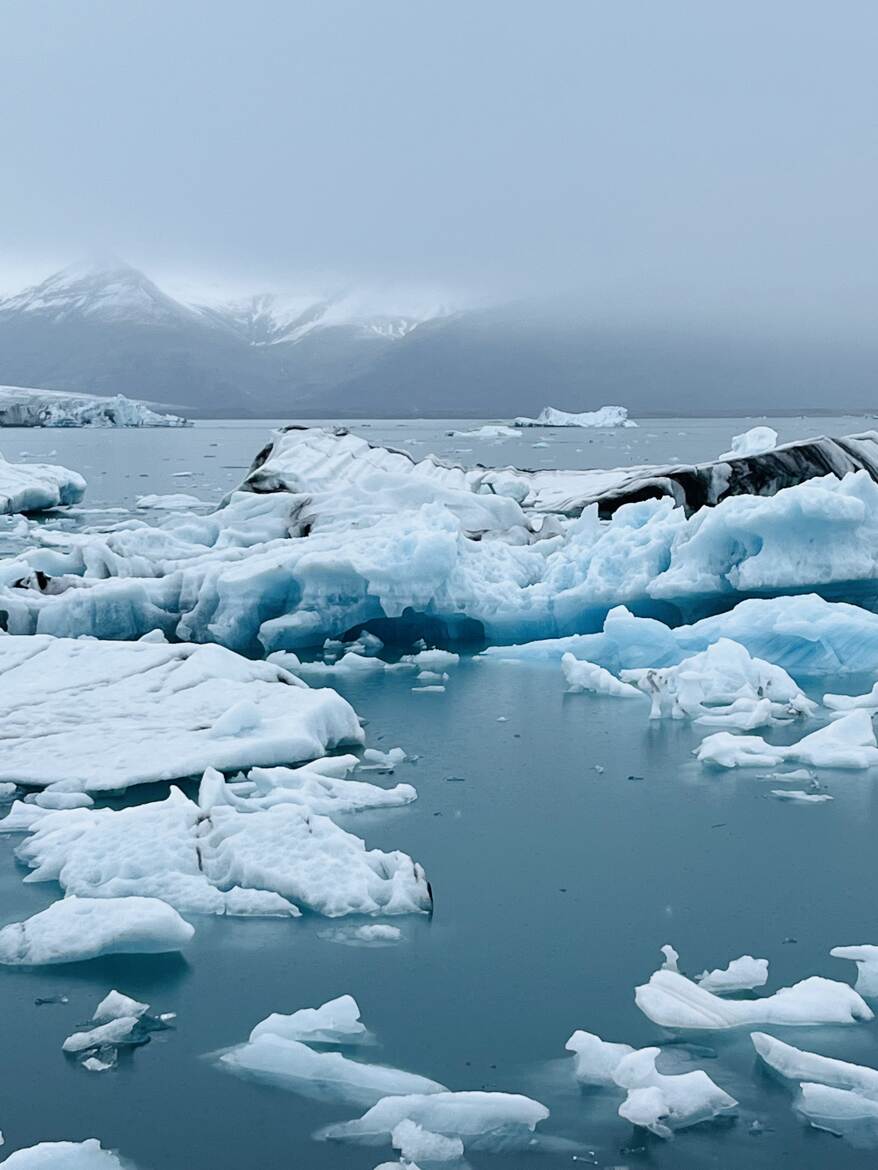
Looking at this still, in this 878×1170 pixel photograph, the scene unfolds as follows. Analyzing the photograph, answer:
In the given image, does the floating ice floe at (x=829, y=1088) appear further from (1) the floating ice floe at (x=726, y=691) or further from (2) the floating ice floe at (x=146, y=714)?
(1) the floating ice floe at (x=726, y=691)

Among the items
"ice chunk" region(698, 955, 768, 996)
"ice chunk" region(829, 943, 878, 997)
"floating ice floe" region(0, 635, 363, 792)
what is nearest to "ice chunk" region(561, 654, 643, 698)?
"floating ice floe" region(0, 635, 363, 792)

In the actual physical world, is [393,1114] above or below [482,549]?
below

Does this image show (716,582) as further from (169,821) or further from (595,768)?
(169,821)

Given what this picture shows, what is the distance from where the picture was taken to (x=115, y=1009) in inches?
145

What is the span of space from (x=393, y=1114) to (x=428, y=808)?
8.66 feet

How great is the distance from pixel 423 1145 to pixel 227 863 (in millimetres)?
1882

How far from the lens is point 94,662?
7480mm

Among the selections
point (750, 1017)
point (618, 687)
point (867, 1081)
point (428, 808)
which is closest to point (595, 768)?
point (428, 808)

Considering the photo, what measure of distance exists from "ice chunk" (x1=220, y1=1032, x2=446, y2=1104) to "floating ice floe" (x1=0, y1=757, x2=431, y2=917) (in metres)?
1.01

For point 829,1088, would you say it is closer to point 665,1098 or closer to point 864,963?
point 665,1098

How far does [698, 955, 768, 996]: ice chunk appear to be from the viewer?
385 cm

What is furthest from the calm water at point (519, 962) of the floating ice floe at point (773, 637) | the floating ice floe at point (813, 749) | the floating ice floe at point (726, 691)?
the floating ice floe at point (773, 637)

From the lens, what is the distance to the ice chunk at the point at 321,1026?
3537 mm

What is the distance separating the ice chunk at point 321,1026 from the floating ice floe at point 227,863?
86 cm
